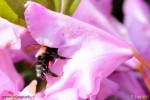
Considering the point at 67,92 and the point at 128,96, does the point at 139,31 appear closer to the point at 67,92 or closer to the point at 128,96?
the point at 128,96

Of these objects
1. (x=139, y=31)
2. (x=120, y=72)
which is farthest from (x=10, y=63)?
(x=139, y=31)

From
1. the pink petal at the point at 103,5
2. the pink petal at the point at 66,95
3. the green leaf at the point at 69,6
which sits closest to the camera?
the pink petal at the point at 66,95

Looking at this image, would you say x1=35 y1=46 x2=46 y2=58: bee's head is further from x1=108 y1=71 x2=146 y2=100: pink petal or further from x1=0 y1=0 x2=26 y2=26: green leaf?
x1=108 y1=71 x2=146 y2=100: pink petal

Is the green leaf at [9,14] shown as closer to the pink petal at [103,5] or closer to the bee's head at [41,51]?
the bee's head at [41,51]

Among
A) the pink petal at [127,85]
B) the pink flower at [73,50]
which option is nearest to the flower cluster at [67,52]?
the pink flower at [73,50]

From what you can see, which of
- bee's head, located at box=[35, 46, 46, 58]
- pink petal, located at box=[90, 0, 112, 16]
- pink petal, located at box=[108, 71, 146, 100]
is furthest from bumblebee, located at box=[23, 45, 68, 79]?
pink petal, located at box=[90, 0, 112, 16]

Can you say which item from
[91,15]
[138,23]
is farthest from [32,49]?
[138,23]

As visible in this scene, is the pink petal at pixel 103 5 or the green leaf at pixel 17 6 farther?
the pink petal at pixel 103 5
